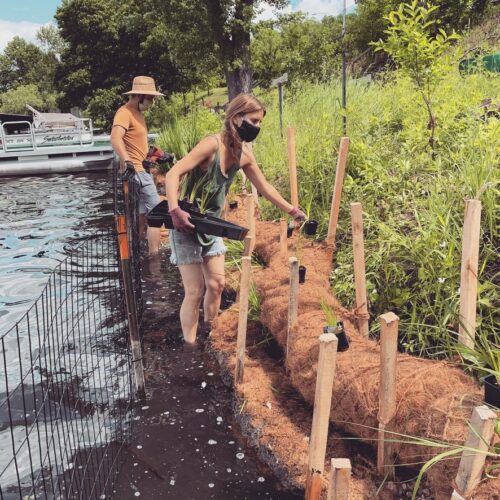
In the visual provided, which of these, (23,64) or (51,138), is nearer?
(51,138)

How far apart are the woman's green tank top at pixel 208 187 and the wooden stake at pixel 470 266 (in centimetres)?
148

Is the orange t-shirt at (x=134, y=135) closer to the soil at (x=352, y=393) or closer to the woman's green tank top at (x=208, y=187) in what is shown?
the woman's green tank top at (x=208, y=187)

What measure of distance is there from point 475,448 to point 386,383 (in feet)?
1.65

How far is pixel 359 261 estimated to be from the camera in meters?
2.77

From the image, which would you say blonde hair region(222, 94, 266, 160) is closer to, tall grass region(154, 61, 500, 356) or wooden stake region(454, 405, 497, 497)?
tall grass region(154, 61, 500, 356)

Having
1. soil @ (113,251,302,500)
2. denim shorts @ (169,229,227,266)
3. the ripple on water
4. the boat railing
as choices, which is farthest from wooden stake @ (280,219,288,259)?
the boat railing

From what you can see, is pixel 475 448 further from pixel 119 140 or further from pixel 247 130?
pixel 119 140

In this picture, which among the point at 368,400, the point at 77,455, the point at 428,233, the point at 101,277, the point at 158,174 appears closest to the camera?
the point at 368,400

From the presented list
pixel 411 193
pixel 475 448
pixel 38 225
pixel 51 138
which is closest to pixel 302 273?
pixel 411 193

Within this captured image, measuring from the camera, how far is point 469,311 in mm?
2207

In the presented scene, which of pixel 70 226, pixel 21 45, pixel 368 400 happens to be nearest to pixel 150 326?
pixel 368 400

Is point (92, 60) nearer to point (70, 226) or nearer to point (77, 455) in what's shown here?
point (70, 226)

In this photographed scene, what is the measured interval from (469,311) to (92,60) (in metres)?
29.2

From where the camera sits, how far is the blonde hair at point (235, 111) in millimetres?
2832
